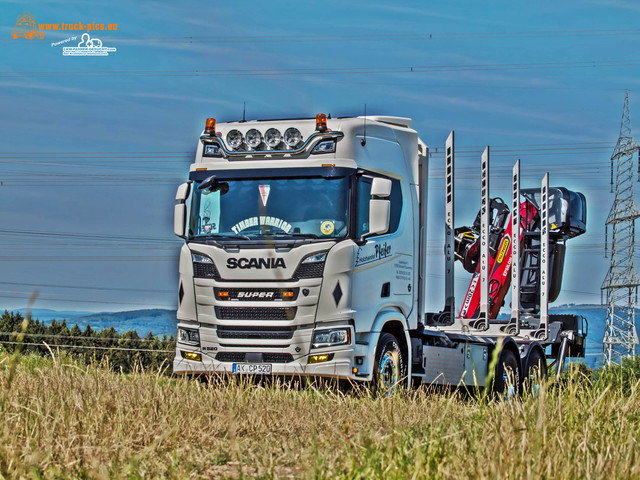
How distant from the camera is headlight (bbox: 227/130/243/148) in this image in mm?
12898

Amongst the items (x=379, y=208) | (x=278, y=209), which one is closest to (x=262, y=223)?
(x=278, y=209)

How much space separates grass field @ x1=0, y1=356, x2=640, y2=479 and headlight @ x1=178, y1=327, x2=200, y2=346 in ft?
8.55

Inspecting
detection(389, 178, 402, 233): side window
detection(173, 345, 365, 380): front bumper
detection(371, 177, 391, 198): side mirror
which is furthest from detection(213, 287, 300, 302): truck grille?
detection(389, 178, 402, 233): side window

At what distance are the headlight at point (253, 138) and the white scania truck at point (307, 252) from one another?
Answer: 0.02 metres

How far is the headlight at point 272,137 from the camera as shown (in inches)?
497

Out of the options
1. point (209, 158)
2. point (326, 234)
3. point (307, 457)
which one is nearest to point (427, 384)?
point (326, 234)

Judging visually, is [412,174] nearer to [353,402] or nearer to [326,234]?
[326,234]

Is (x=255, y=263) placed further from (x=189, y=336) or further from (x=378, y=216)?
(x=378, y=216)

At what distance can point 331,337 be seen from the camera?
39.0 feet

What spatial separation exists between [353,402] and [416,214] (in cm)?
445

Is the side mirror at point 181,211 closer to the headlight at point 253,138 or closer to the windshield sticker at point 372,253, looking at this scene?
the headlight at point 253,138

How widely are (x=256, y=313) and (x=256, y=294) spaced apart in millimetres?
266

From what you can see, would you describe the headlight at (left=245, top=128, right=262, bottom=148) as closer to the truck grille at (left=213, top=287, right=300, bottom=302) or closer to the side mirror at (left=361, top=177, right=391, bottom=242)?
the side mirror at (left=361, top=177, right=391, bottom=242)

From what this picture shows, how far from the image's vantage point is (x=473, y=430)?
6668 mm
